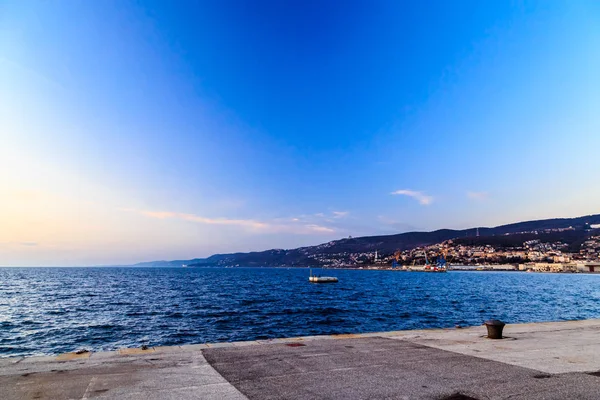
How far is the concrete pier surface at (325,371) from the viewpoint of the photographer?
7969 mm

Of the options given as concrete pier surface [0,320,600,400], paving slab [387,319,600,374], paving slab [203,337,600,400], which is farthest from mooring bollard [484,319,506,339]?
paving slab [203,337,600,400]

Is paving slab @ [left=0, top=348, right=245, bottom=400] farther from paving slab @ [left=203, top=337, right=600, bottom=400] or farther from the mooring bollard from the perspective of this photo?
the mooring bollard

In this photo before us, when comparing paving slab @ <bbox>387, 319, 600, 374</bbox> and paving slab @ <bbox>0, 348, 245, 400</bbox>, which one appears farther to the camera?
paving slab @ <bbox>387, 319, 600, 374</bbox>

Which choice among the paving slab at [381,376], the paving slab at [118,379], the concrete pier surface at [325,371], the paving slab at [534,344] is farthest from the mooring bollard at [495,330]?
the paving slab at [118,379]

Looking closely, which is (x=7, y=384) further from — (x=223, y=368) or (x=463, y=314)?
Answer: (x=463, y=314)

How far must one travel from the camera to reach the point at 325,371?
9.74m

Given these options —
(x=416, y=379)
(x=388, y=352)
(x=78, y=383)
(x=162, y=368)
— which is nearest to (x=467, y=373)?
(x=416, y=379)

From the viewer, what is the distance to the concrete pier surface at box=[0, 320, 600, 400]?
797 centimetres

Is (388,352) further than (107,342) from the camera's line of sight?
No

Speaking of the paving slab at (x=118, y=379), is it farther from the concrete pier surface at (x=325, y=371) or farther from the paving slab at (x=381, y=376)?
the paving slab at (x=381, y=376)

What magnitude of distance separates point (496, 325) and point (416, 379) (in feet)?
25.6

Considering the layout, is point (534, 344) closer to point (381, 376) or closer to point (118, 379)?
point (381, 376)

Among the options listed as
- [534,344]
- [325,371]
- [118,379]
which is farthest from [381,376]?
[534,344]

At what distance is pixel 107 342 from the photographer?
2667cm
